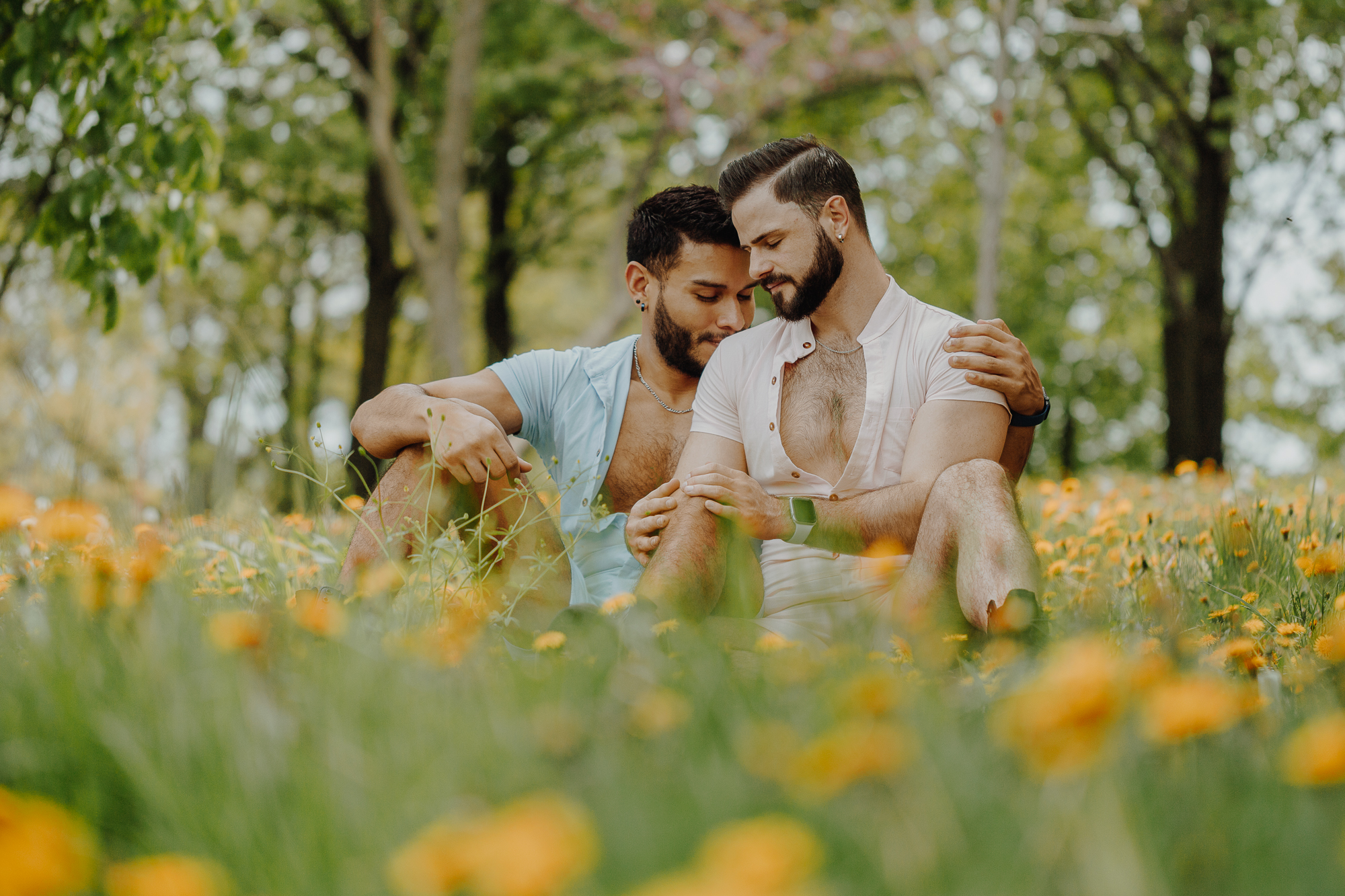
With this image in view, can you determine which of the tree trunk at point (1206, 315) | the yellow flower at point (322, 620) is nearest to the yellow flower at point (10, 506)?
the yellow flower at point (322, 620)

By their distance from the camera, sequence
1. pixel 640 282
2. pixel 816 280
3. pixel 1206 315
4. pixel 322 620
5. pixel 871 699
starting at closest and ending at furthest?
pixel 871 699
pixel 322 620
pixel 816 280
pixel 640 282
pixel 1206 315

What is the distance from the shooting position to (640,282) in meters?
3.83

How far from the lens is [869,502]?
9.12 ft

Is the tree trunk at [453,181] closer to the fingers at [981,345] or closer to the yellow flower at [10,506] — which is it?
the fingers at [981,345]

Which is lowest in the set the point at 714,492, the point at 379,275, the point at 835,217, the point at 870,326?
the point at 714,492

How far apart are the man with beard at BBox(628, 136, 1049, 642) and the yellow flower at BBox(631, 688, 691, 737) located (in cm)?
100

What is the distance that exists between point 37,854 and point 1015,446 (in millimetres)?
2913

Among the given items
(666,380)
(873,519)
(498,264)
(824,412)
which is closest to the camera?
(873,519)

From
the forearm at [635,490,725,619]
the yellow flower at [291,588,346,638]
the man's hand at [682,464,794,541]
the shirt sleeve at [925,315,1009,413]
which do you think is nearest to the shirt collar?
the shirt sleeve at [925,315,1009,413]

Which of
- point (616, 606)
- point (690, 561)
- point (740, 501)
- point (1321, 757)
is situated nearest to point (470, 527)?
point (690, 561)

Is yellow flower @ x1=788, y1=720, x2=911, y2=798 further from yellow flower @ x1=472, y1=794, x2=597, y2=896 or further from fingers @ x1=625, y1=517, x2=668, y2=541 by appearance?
fingers @ x1=625, y1=517, x2=668, y2=541

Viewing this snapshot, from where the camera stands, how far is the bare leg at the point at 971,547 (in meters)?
2.22

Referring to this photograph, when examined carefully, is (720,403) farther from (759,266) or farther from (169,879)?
(169,879)

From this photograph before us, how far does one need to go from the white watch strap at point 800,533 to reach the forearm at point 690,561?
231 millimetres
